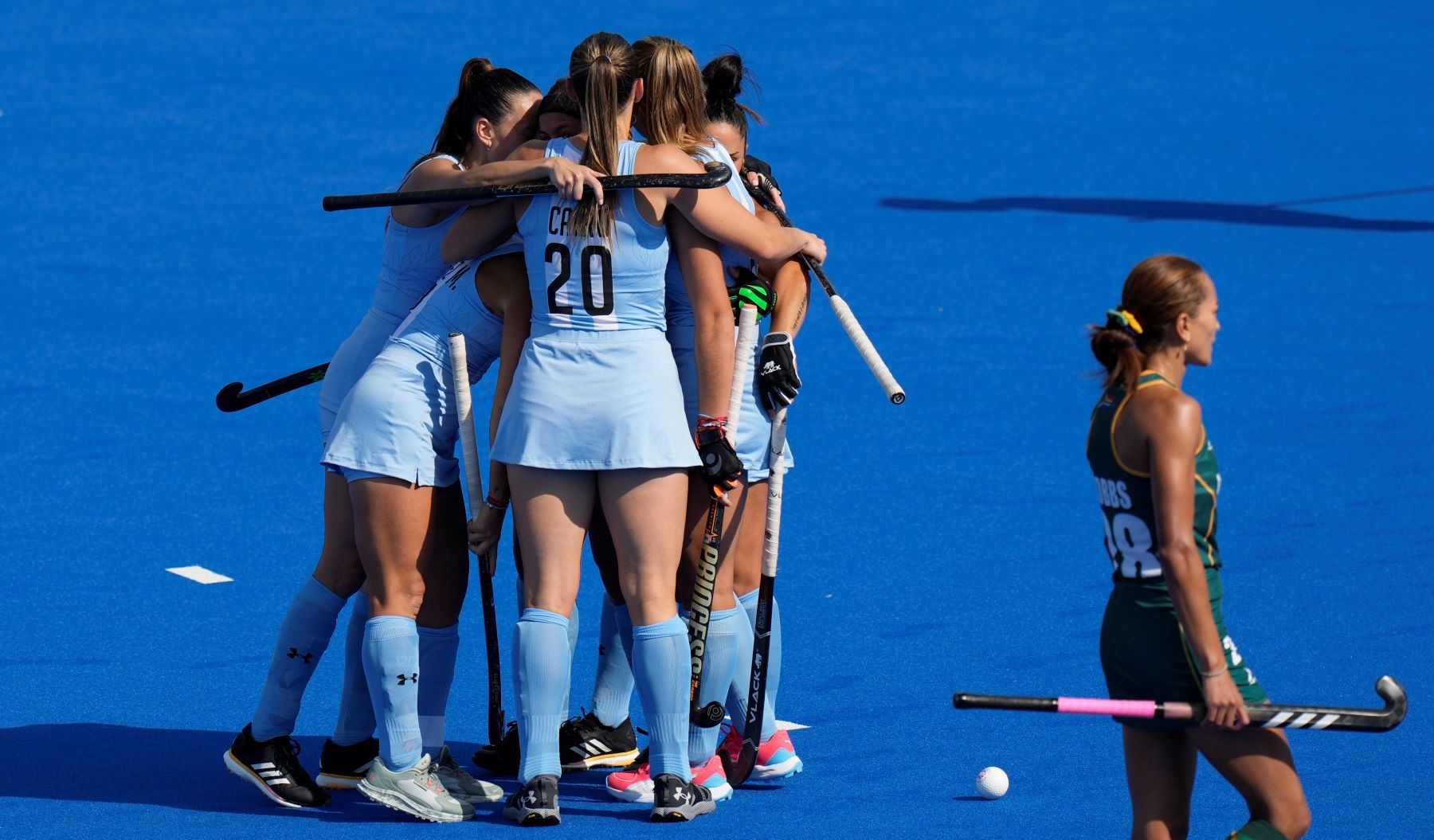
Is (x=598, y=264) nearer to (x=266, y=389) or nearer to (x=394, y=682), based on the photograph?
(x=394, y=682)

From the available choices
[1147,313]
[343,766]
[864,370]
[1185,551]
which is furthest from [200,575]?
[1185,551]

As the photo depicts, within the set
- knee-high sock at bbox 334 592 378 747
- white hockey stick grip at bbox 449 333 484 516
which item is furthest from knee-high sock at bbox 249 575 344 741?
white hockey stick grip at bbox 449 333 484 516

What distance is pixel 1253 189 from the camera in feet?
46.5

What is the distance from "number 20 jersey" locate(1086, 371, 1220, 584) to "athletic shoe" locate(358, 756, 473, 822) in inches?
77.2

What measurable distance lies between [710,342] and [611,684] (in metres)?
1.25

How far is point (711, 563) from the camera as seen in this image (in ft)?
16.3

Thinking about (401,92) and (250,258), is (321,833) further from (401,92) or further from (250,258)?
(401,92)

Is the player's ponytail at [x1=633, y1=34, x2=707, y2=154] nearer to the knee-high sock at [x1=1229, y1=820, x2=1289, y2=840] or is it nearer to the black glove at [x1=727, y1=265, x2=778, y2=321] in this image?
the black glove at [x1=727, y1=265, x2=778, y2=321]

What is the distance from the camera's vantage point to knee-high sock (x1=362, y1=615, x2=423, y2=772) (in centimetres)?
482

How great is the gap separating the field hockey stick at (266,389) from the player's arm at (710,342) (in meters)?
1.22

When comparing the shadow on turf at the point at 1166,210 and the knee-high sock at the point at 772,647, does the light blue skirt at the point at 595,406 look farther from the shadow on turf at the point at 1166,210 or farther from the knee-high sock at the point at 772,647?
the shadow on turf at the point at 1166,210

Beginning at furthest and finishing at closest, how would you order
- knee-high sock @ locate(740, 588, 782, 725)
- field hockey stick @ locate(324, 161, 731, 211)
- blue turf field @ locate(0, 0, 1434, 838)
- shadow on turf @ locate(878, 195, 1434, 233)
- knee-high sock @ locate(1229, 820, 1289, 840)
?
shadow on turf @ locate(878, 195, 1434, 233)
blue turf field @ locate(0, 0, 1434, 838)
knee-high sock @ locate(740, 588, 782, 725)
field hockey stick @ locate(324, 161, 731, 211)
knee-high sock @ locate(1229, 820, 1289, 840)

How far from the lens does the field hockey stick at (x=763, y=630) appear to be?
5180 mm

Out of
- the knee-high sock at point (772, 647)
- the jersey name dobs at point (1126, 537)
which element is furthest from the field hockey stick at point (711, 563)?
the jersey name dobs at point (1126, 537)
